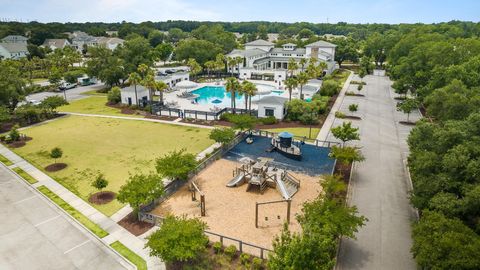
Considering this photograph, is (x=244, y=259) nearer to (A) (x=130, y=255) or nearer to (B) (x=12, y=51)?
(A) (x=130, y=255)

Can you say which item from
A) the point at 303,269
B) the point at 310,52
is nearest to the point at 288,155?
the point at 303,269

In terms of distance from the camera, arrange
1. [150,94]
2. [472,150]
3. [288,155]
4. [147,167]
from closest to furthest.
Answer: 1. [472,150]
2. [147,167]
3. [288,155]
4. [150,94]

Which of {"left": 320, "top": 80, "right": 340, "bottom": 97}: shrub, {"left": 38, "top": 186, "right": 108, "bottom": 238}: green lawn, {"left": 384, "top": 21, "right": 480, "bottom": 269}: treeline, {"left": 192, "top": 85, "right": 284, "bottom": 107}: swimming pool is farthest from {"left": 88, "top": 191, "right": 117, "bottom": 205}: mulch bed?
{"left": 320, "top": 80, "right": 340, "bottom": 97}: shrub

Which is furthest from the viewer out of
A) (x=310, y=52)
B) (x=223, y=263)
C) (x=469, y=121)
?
(x=310, y=52)

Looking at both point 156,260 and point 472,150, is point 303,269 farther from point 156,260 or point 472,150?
point 472,150

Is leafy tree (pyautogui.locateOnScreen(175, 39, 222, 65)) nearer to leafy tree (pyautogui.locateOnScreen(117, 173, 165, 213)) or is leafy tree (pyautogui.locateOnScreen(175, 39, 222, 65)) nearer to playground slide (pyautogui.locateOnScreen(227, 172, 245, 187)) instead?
playground slide (pyautogui.locateOnScreen(227, 172, 245, 187))
